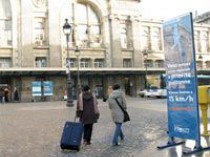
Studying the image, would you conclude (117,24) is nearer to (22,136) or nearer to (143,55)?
(143,55)

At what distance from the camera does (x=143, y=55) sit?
66.9 metres

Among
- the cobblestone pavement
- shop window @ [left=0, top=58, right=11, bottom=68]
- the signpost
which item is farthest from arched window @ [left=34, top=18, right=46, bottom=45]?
the signpost

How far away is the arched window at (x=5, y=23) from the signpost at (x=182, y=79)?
49.2 m

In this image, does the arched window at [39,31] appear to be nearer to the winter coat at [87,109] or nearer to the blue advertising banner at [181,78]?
the winter coat at [87,109]

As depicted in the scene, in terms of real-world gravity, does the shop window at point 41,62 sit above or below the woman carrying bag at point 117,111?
above

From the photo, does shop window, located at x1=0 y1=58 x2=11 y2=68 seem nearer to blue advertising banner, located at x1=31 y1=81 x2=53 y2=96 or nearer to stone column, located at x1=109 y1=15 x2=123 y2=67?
blue advertising banner, located at x1=31 y1=81 x2=53 y2=96

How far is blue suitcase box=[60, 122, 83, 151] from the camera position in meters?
10.6

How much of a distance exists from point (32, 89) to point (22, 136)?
132 feet

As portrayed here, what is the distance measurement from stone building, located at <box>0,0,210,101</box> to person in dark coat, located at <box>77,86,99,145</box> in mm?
41429

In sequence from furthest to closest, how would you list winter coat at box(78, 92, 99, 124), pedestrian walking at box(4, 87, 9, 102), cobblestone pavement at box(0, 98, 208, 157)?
pedestrian walking at box(4, 87, 9, 102)
winter coat at box(78, 92, 99, 124)
cobblestone pavement at box(0, 98, 208, 157)

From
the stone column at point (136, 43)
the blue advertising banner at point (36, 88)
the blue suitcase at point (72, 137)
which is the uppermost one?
the stone column at point (136, 43)

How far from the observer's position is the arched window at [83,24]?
6191 cm

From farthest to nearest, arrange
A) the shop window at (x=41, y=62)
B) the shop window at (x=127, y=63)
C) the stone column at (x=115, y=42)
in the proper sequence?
the shop window at (x=127, y=63)
the stone column at (x=115, y=42)
the shop window at (x=41, y=62)

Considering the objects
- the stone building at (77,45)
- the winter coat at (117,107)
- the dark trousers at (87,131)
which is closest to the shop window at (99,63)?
the stone building at (77,45)
